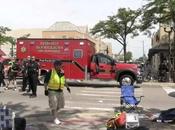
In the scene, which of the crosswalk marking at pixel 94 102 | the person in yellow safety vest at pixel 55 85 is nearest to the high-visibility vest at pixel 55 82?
the person in yellow safety vest at pixel 55 85

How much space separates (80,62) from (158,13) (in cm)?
869

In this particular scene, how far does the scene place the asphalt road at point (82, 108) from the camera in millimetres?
13851

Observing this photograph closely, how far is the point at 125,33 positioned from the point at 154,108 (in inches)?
1102

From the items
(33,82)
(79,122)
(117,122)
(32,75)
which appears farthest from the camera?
(32,75)

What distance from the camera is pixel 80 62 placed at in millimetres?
28438

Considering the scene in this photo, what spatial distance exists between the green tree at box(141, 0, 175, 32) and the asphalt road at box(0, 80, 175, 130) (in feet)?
31.2

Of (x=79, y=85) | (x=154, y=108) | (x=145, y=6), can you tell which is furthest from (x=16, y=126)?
(x=145, y=6)

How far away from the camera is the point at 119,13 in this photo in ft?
153

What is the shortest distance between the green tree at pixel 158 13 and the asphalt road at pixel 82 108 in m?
9.50

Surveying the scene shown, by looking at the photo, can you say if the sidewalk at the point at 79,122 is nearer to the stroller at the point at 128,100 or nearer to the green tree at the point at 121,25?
the stroller at the point at 128,100

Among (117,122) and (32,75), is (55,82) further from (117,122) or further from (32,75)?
(32,75)

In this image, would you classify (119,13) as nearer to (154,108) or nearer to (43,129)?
(154,108)

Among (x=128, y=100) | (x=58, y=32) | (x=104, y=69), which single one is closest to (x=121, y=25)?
(x=104, y=69)

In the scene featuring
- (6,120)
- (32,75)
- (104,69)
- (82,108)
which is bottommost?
(82,108)
